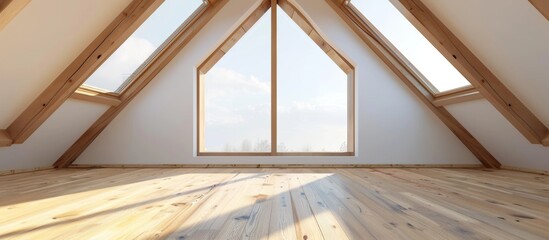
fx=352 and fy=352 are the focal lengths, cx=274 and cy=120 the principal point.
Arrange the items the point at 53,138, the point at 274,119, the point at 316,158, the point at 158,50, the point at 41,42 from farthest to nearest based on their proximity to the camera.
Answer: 1. the point at 274,119
2. the point at 316,158
3. the point at 158,50
4. the point at 53,138
5. the point at 41,42

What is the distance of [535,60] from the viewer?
2393 millimetres

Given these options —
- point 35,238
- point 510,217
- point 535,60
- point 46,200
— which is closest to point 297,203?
point 510,217

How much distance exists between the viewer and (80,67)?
9.20 feet

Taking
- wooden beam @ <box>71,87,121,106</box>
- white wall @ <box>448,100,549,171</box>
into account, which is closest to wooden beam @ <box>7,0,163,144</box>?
wooden beam @ <box>71,87,121,106</box>

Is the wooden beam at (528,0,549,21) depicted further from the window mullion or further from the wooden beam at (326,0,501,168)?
the window mullion

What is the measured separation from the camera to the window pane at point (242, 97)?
407cm

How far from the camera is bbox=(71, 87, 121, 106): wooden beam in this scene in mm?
3101

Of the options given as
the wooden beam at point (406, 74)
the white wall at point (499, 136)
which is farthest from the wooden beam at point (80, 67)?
the white wall at point (499, 136)

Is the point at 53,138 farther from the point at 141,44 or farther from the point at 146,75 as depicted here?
the point at 141,44

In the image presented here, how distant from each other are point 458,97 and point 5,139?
3.88 m

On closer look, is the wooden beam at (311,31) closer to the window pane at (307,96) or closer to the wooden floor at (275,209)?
the window pane at (307,96)

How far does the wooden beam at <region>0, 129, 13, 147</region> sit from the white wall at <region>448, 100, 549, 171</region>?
3.98 m

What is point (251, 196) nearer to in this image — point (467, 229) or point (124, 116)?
point (467, 229)

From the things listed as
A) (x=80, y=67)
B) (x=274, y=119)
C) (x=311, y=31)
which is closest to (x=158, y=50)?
(x=80, y=67)
